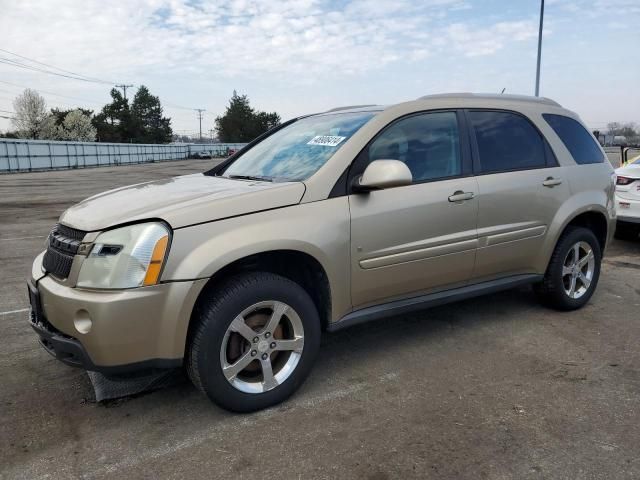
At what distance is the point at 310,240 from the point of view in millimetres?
3047

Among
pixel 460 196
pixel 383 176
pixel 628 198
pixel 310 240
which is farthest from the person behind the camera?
pixel 628 198

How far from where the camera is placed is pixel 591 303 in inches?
196

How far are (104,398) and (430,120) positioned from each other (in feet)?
9.06

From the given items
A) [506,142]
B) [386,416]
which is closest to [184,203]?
[386,416]

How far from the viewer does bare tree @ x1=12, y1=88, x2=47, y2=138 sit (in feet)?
252

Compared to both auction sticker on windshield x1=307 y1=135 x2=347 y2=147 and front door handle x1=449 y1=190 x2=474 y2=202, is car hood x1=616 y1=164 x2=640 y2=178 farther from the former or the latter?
auction sticker on windshield x1=307 y1=135 x2=347 y2=147

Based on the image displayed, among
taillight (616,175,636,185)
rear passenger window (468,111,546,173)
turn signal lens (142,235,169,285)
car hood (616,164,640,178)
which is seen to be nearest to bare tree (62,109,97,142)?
car hood (616,164,640,178)

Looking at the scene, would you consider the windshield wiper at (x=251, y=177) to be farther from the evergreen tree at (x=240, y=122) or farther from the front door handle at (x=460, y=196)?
the evergreen tree at (x=240, y=122)

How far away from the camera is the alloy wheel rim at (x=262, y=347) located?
9.45 ft

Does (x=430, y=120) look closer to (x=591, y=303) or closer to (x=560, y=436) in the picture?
(x=560, y=436)

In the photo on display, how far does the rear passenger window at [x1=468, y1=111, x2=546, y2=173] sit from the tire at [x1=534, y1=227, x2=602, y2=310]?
0.72 metres

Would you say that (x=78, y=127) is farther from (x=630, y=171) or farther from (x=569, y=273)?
(x=569, y=273)

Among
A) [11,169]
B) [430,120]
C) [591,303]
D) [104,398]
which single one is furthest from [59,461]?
[11,169]

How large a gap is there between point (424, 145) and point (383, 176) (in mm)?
701
